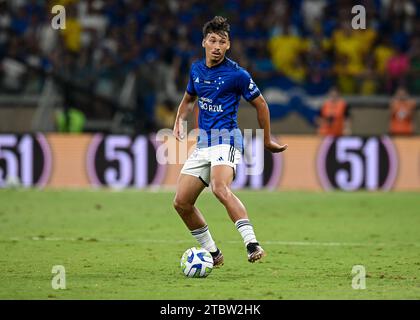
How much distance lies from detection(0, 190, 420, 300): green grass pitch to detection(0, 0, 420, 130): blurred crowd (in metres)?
3.84

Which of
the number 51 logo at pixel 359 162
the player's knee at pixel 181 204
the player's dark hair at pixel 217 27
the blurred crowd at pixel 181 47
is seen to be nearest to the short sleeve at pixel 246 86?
the player's dark hair at pixel 217 27

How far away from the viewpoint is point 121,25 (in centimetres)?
2516

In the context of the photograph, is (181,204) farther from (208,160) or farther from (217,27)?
(217,27)

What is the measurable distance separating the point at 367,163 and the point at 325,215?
439 centimetres

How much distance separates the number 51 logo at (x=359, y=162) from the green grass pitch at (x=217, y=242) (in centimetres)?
63

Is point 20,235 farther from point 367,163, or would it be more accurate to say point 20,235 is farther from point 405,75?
point 405,75

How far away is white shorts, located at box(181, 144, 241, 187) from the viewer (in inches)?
383

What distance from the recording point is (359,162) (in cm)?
2028

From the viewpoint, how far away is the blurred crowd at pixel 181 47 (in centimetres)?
2283

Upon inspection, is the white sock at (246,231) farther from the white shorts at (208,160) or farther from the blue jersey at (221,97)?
the blue jersey at (221,97)

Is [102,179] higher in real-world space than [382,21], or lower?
lower

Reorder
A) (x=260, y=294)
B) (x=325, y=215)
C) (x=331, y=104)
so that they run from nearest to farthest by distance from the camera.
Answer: (x=260, y=294), (x=325, y=215), (x=331, y=104)

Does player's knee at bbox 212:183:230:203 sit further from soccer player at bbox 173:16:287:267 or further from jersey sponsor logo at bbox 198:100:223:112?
jersey sponsor logo at bbox 198:100:223:112
